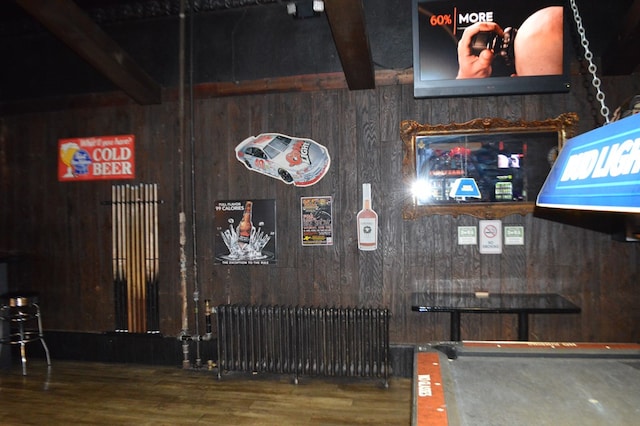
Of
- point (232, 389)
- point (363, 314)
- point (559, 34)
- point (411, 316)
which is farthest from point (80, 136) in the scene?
point (559, 34)

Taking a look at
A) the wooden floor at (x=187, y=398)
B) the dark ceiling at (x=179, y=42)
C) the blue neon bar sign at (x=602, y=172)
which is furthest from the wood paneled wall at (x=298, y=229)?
the blue neon bar sign at (x=602, y=172)

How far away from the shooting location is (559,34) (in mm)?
3340

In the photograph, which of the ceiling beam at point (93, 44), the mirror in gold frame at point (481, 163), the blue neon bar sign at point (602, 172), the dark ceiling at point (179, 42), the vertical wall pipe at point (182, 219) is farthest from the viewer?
the vertical wall pipe at point (182, 219)

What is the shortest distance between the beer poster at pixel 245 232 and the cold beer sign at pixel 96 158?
1.17 meters

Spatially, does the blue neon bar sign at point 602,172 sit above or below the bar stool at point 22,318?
above

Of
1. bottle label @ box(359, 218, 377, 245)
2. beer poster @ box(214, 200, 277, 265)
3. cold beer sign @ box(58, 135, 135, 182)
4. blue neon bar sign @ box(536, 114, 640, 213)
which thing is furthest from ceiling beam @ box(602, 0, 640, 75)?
cold beer sign @ box(58, 135, 135, 182)

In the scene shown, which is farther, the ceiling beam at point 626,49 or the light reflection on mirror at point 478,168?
the light reflection on mirror at point 478,168

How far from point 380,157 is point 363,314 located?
152cm

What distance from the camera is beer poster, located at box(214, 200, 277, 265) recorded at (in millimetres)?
4098

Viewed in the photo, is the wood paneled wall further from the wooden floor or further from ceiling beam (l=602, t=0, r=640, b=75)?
the wooden floor

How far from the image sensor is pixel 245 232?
4.14 m

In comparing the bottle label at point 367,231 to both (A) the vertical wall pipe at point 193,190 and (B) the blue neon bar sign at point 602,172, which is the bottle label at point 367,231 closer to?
(A) the vertical wall pipe at point 193,190

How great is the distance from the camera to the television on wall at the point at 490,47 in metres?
3.33

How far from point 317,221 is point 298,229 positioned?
0.71 feet
